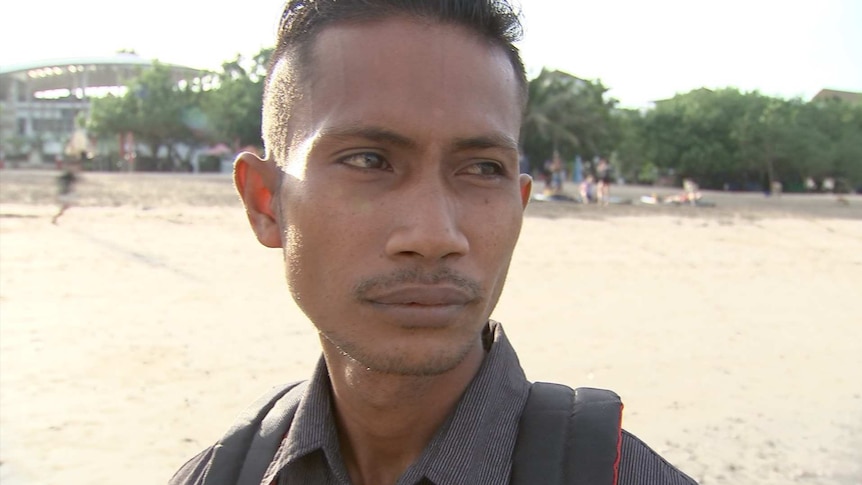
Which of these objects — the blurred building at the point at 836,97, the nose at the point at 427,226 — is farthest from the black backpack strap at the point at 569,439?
the blurred building at the point at 836,97

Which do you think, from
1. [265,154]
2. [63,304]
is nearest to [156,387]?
[63,304]

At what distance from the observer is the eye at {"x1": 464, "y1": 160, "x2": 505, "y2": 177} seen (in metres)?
1.48

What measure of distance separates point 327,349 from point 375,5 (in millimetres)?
652

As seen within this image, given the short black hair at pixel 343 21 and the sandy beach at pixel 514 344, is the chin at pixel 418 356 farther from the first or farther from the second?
the sandy beach at pixel 514 344

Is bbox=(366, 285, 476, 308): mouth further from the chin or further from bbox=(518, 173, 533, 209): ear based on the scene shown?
bbox=(518, 173, 533, 209): ear

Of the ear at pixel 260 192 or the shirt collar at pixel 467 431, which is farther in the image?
the ear at pixel 260 192

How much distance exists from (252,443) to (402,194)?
58 centimetres

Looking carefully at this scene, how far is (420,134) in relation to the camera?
1422 millimetres

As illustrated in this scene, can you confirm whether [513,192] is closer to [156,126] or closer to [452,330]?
[452,330]

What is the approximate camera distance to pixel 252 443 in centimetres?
157

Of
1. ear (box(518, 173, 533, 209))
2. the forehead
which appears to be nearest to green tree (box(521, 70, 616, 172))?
ear (box(518, 173, 533, 209))

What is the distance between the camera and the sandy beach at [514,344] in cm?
472

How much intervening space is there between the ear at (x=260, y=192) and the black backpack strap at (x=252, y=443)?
1.08 ft

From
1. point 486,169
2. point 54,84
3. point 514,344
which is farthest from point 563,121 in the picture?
point 54,84
